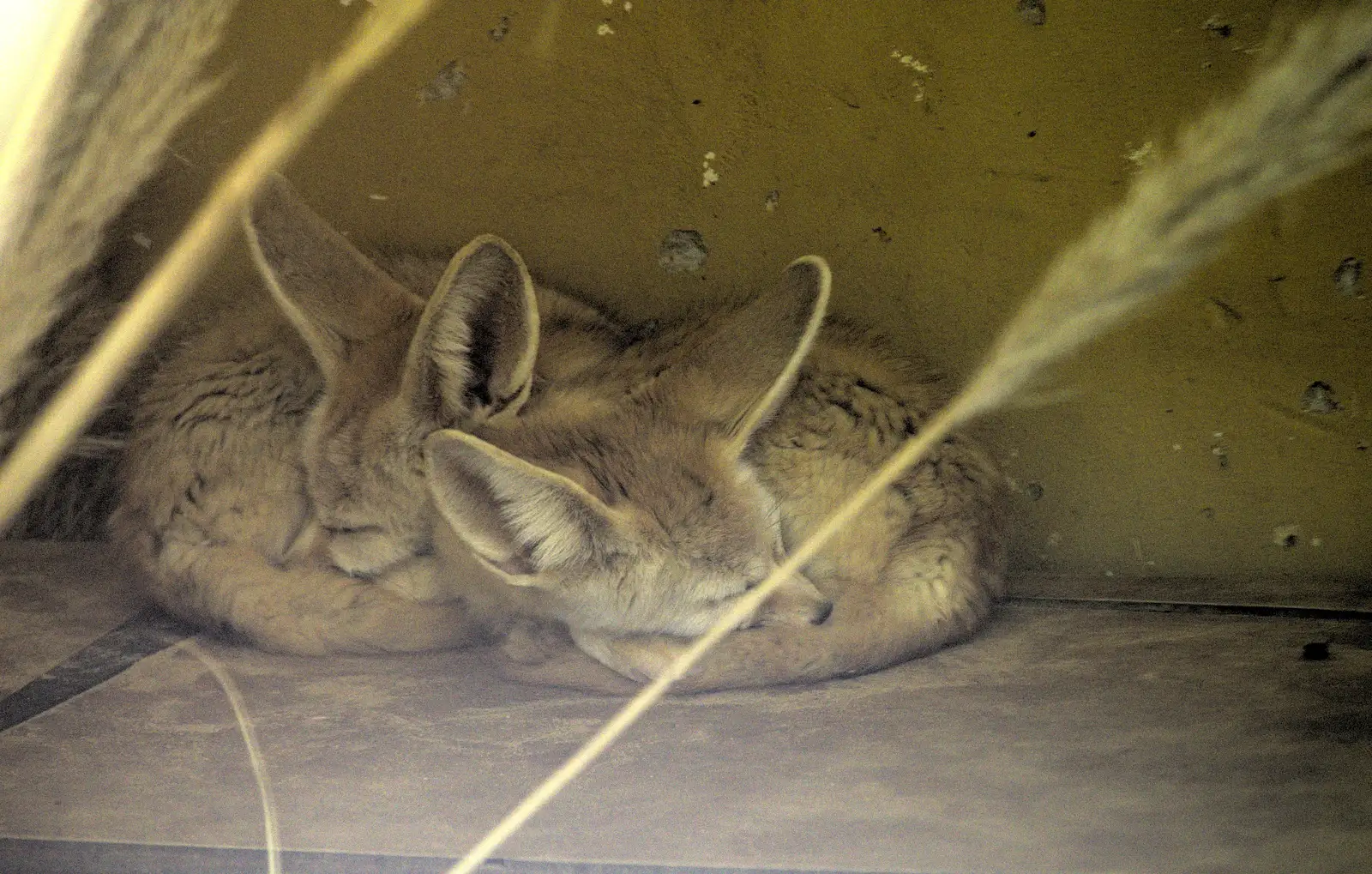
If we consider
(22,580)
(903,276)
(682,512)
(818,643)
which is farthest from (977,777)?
(22,580)

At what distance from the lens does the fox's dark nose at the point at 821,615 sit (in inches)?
119

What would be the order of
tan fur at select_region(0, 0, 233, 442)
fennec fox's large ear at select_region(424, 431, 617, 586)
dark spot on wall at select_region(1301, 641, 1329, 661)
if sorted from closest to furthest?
tan fur at select_region(0, 0, 233, 442) → fennec fox's large ear at select_region(424, 431, 617, 586) → dark spot on wall at select_region(1301, 641, 1329, 661)

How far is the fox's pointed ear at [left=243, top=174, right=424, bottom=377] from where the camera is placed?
10.9 ft

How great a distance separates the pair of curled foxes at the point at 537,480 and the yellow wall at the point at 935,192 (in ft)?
0.76

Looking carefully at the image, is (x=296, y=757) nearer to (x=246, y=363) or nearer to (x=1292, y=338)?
(x=246, y=363)

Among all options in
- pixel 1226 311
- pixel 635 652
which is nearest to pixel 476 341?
pixel 635 652

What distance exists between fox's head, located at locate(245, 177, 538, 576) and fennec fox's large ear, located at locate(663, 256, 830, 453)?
1.29 feet

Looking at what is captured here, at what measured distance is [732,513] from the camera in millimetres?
3020

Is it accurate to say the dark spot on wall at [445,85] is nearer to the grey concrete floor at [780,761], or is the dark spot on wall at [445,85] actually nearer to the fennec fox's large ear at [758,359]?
the fennec fox's large ear at [758,359]

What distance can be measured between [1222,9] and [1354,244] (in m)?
0.63

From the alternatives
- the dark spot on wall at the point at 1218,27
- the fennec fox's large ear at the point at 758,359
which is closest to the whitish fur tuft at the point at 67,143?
the fennec fox's large ear at the point at 758,359

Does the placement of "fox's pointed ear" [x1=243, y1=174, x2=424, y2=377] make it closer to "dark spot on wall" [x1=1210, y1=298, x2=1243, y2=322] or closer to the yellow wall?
the yellow wall

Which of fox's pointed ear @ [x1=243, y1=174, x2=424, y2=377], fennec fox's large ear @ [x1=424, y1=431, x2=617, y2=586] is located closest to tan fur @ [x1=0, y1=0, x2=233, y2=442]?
fox's pointed ear @ [x1=243, y1=174, x2=424, y2=377]

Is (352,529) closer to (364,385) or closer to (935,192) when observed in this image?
(364,385)
